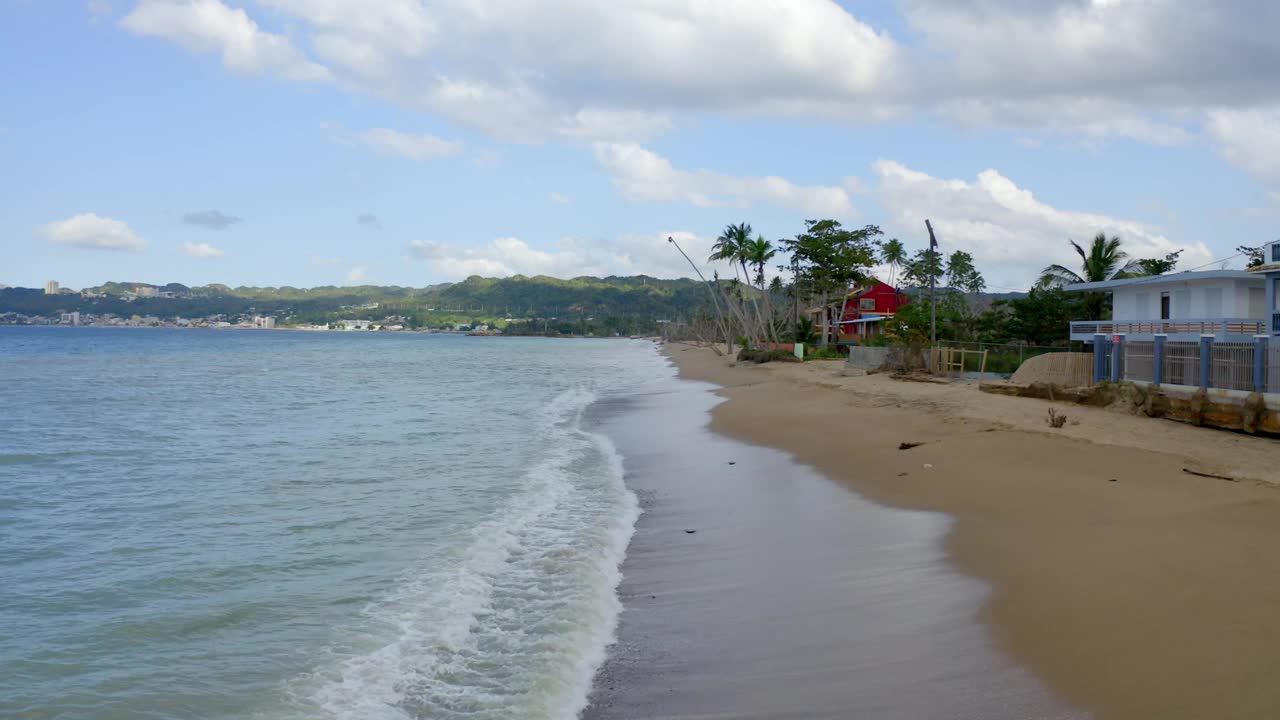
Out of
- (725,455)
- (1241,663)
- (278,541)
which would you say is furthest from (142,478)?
(1241,663)

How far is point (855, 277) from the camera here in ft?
178

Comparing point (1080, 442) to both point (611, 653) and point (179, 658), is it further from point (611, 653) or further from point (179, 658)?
point (179, 658)

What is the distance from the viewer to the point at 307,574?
8.32 meters

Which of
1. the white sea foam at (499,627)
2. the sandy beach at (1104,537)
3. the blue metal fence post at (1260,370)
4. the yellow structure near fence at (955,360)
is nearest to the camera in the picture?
the sandy beach at (1104,537)

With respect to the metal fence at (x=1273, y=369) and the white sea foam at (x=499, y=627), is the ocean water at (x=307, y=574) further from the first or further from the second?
the metal fence at (x=1273, y=369)

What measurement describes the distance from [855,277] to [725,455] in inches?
1612

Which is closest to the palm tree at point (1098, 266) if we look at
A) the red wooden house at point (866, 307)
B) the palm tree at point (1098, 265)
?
the palm tree at point (1098, 265)

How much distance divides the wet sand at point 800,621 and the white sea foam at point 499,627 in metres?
0.29

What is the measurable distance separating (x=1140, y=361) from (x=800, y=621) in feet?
55.0

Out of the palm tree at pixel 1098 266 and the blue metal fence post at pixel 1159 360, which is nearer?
the blue metal fence post at pixel 1159 360

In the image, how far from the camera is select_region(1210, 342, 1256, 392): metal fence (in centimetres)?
1566

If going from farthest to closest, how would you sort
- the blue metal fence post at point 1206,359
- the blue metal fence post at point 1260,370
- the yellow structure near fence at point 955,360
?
1. the yellow structure near fence at point 955,360
2. the blue metal fence post at point 1206,359
3. the blue metal fence post at point 1260,370

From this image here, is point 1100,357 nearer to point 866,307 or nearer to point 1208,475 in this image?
point 1208,475

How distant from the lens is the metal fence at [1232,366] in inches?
617
